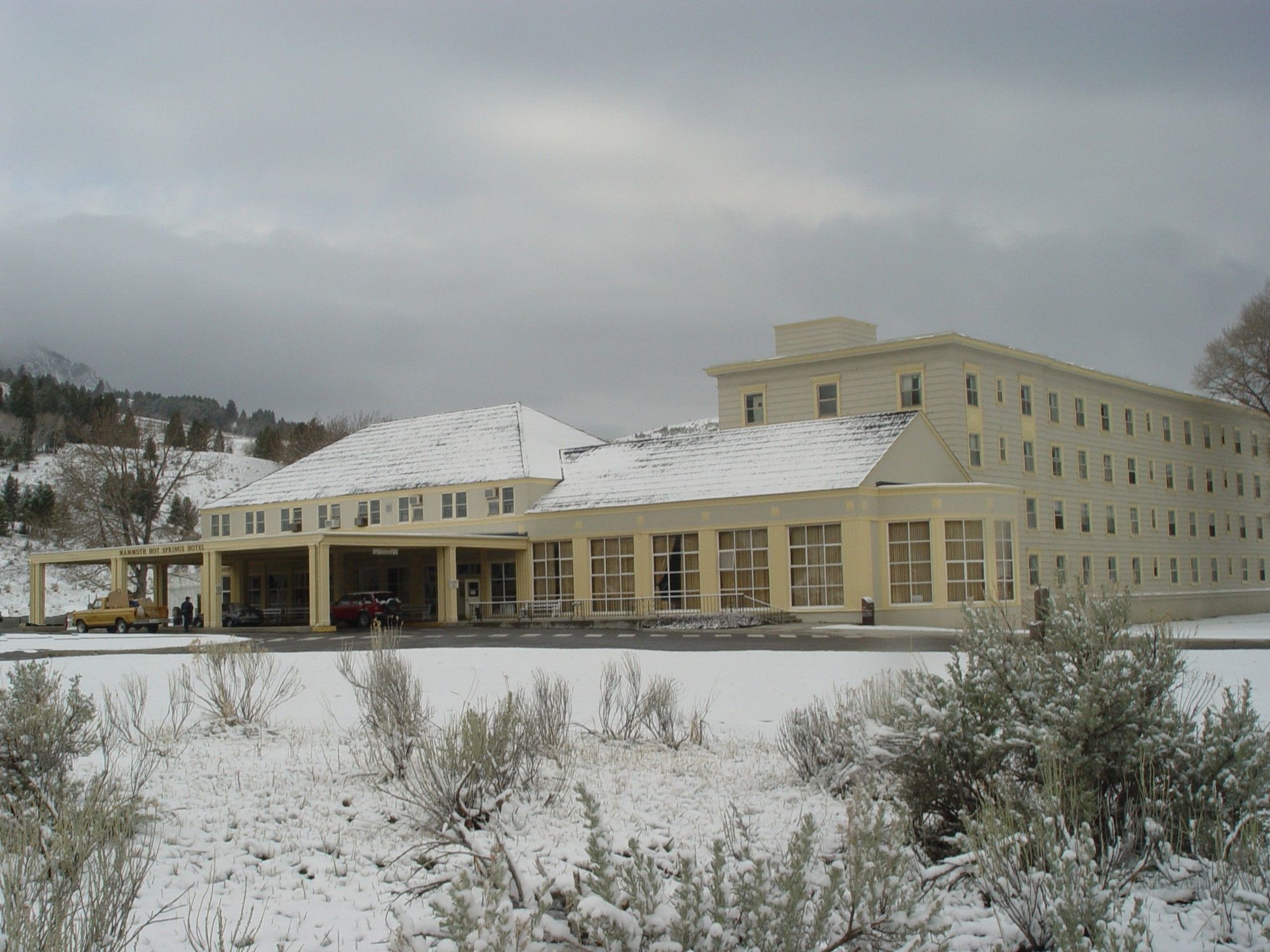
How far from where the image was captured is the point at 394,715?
42.7ft

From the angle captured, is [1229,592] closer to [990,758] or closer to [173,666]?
[173,666]

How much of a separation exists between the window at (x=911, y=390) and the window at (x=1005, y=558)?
11.8 metres

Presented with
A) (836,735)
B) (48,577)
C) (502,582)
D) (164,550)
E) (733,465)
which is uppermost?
(733,465)

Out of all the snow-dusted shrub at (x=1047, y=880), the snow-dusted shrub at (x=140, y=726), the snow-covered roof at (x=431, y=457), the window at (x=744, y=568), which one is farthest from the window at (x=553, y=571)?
the snow-dusted shrub at (x=1047, y=880)

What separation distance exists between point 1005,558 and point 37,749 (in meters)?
33.7

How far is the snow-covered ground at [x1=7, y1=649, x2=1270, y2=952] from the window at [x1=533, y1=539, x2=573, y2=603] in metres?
28.9

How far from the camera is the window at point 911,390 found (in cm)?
5066

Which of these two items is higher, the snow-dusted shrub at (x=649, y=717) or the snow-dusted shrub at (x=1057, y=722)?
the snow-dusted shrub at (x=1057, y=722)

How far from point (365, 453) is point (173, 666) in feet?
117

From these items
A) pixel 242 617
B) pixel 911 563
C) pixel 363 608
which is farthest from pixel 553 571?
pixel 242 617

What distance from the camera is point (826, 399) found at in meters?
53.4

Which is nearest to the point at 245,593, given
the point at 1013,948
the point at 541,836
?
the point at 541,836

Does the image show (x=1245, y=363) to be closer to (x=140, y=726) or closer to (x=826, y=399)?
(x=826, y=399)

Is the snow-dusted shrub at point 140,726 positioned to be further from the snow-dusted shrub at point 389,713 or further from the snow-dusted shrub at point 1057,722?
the snow-dusted shrub at point 1057,722
